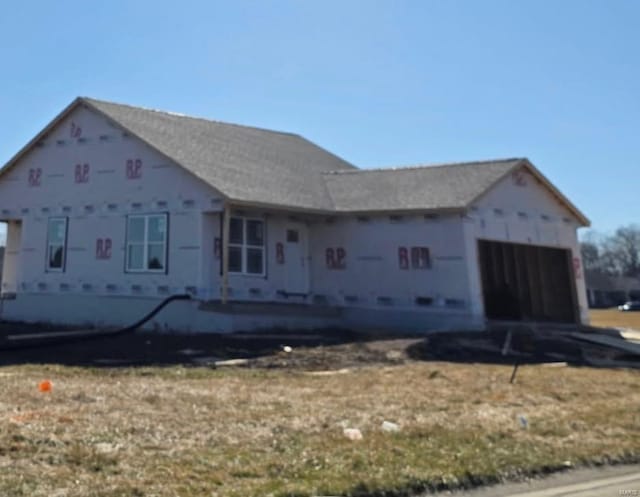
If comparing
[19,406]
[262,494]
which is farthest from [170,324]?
[262,494]

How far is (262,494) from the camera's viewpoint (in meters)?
4.56

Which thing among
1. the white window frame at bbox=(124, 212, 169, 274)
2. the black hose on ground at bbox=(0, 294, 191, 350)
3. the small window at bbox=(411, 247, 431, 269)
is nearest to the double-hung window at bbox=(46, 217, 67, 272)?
the white window frame at bbox=(124, 212, 169, 274)

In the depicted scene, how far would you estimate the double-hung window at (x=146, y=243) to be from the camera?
1812 cm

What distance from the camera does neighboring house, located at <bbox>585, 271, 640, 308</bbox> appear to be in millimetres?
77688

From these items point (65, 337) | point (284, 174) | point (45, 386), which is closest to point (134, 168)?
point (284, 174)

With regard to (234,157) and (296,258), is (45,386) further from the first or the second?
(234,157)

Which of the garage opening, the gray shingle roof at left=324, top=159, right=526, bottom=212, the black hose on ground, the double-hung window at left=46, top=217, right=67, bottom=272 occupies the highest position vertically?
the gray shingle roof at left=324, top=159, right=526, bottom=212

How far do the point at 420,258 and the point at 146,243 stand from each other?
8.15 m

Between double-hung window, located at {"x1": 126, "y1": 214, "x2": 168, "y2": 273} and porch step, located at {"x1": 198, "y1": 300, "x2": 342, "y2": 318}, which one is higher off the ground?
double-hung window, located at {"x1": 126, "y1": 214, "x2": 168, "y2": 273}

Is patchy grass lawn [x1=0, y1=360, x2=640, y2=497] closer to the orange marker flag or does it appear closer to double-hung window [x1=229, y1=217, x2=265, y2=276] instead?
the orange marker flag

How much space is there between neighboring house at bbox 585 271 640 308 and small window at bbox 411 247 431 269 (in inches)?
2378

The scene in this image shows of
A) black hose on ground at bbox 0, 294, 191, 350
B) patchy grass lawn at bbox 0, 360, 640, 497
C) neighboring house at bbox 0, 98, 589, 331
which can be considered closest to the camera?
patchy grass lawn at bbox 0, 360, 640, 497

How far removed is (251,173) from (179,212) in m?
2.77

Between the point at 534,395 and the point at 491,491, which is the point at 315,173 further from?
the point at 491,491
